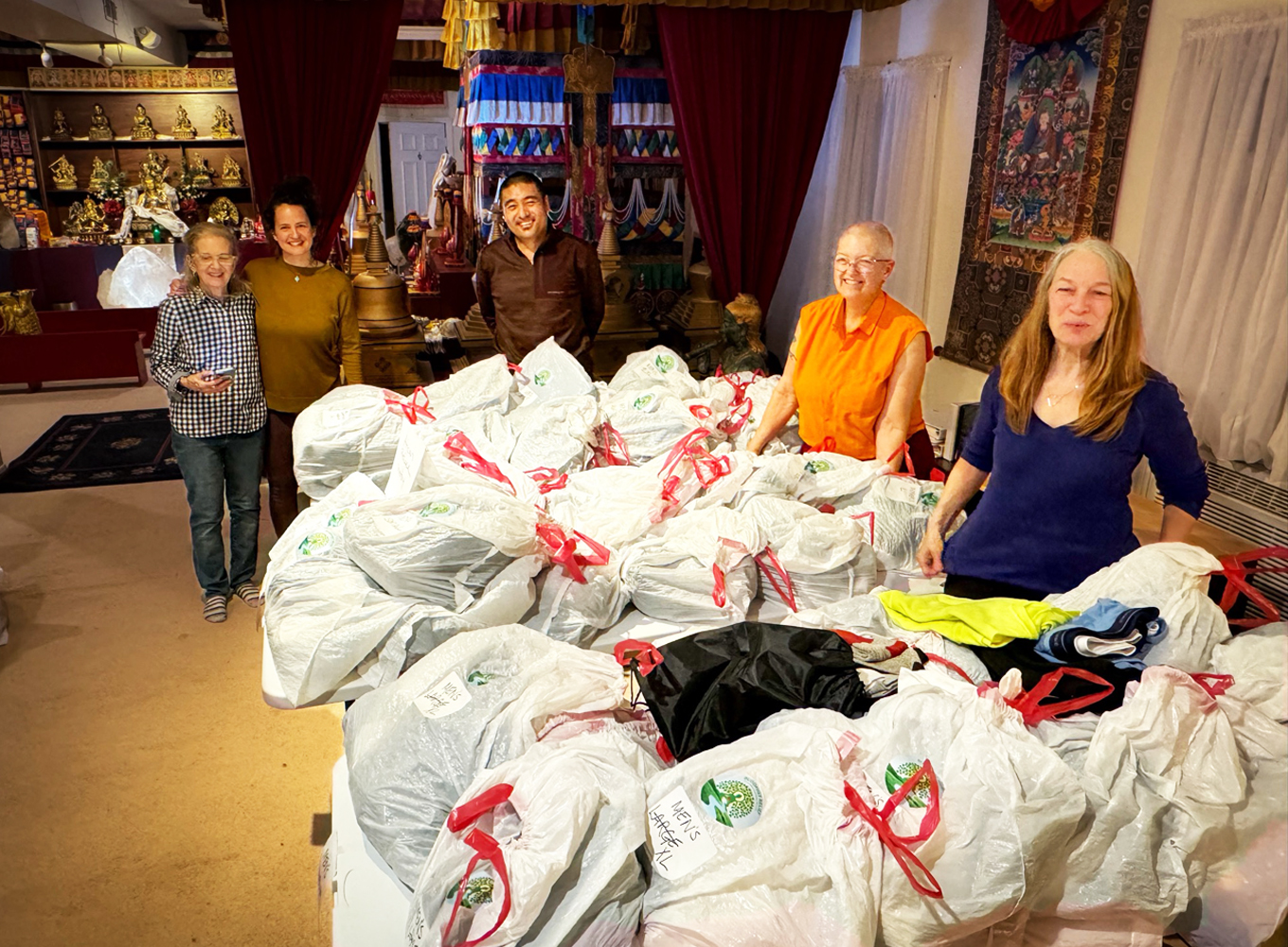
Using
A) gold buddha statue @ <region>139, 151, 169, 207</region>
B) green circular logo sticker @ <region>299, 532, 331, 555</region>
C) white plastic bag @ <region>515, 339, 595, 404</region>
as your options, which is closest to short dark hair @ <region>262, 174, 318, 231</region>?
white plastic bag @ <region>515, 339, 595, 404</region>

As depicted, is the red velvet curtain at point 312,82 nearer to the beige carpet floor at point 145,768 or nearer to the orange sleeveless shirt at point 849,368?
the beige carpet floor at point 145,768

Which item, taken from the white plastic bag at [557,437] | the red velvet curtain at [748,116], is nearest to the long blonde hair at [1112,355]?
the white plastic bag at [557,437]

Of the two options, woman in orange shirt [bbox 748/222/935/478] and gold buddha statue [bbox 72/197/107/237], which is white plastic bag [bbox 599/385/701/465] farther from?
gold buddha statue [bbox 72/197/107/237]

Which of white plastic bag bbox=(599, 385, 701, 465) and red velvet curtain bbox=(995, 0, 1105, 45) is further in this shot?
red velvet curtain bbox=(995, 0, 1105, 45)

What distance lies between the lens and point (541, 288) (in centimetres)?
342

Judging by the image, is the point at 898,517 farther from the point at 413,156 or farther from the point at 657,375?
the point at 413,156

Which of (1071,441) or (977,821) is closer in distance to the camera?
(977,821)

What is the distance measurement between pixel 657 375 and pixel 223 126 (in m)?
6.96

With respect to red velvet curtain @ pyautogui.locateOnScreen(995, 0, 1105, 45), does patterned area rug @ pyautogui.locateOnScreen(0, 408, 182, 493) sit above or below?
below

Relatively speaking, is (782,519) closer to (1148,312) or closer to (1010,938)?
(1010,938)

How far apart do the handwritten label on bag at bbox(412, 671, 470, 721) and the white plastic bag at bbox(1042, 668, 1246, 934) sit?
82 cm

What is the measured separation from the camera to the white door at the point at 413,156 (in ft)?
30.3

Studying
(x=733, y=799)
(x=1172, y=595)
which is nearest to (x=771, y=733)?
(x=733, y=799)

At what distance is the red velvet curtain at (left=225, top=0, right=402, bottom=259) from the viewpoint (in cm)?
384
